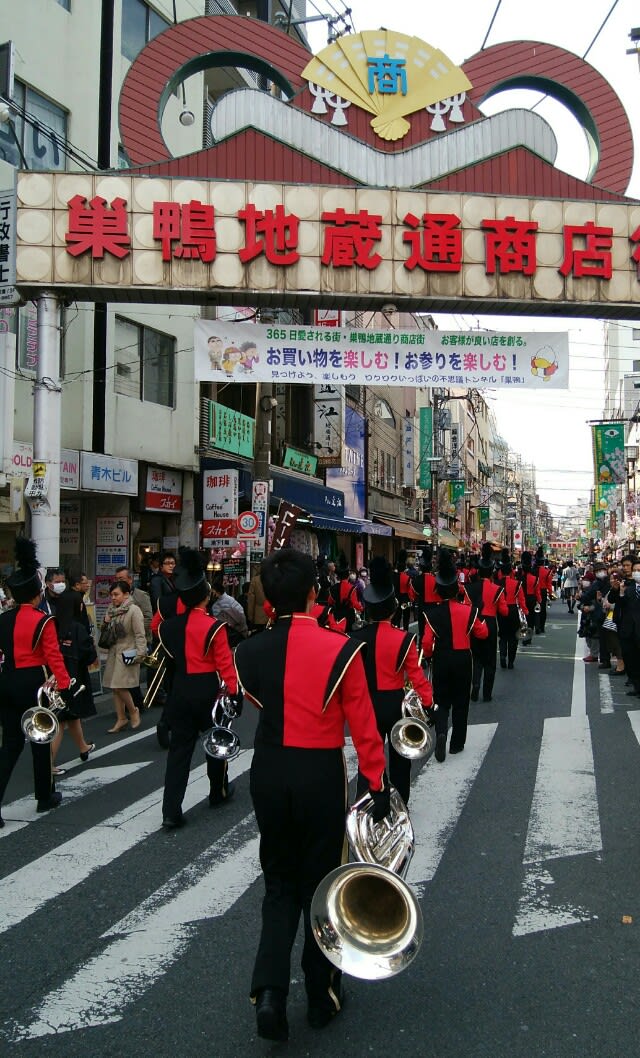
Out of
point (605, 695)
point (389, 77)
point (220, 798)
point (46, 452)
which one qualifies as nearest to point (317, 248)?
point (389, 77)

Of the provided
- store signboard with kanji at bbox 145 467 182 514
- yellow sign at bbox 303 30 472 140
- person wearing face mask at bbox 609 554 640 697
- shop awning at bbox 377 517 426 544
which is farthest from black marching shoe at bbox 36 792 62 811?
shop awning at bbox 377 517 426 544

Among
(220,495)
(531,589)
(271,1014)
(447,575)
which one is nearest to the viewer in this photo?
(271,1014)

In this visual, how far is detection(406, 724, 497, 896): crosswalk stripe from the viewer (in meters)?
5.32

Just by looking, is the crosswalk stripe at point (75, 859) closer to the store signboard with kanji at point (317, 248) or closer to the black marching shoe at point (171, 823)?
the black marching shoe at point (171, 823)

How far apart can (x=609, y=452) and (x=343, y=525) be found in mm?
10521

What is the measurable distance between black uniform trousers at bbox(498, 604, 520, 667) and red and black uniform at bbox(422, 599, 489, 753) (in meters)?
6.24

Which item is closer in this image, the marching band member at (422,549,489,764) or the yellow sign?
the marching band member at (422,549,489,764)

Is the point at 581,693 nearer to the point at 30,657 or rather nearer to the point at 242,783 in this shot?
the point at 242,783

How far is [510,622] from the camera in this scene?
14656 millimetres

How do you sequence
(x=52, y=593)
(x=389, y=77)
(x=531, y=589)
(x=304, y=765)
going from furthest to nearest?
(x=531, y=589) → (x=389, y=77) → (x=52, y=593) → (x=304, y=765)

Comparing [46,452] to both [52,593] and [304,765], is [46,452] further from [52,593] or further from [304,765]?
[304,765]

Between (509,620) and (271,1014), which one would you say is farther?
(509,620)

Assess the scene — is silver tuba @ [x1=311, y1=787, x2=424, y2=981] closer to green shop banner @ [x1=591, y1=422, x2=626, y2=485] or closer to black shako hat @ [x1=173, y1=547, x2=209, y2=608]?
black shako hat @ [x1=173, y1=547, x2=209, y2=608]

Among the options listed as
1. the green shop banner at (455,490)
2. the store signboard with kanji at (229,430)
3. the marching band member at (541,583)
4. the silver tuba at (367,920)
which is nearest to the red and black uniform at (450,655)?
the silver tuba at (367,920)
